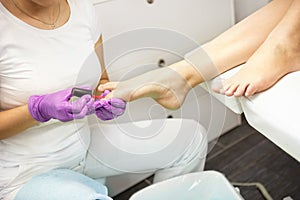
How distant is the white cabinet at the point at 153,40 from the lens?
113cm

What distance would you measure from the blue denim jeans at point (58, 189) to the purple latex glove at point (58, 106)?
0.15 meters

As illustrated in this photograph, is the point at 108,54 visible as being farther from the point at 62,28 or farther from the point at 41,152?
the point at 41,152

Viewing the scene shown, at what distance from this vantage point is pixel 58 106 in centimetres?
86

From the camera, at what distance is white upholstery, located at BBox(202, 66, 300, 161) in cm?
78

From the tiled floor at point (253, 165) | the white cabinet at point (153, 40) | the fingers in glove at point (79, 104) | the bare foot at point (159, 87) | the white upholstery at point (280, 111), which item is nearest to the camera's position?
the white upholstery at point (280, 111)

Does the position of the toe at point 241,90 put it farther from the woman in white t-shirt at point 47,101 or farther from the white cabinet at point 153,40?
the woman in white t-shirt at point 47,101

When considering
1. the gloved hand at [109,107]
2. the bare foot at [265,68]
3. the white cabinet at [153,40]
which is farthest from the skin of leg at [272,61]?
the gloved hand at [109,107]

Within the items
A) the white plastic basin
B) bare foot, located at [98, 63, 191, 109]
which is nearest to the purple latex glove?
bare foot, located at [98, 63, 191, 109]

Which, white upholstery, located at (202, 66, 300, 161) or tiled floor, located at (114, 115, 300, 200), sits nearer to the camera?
white upholstery, located at (202, 66, 300, 161)

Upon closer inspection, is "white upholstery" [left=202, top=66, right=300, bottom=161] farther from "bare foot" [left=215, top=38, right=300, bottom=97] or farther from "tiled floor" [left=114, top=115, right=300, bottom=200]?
"tiled floor" [left=114, top=115, right=300, bottom=200]

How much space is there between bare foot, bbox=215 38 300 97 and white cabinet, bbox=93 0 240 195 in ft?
0.37

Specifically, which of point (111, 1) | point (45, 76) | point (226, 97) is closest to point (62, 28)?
point (45, 76)

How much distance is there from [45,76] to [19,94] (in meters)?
0.08

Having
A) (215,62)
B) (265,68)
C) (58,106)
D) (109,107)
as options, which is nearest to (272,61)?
(265,68)
